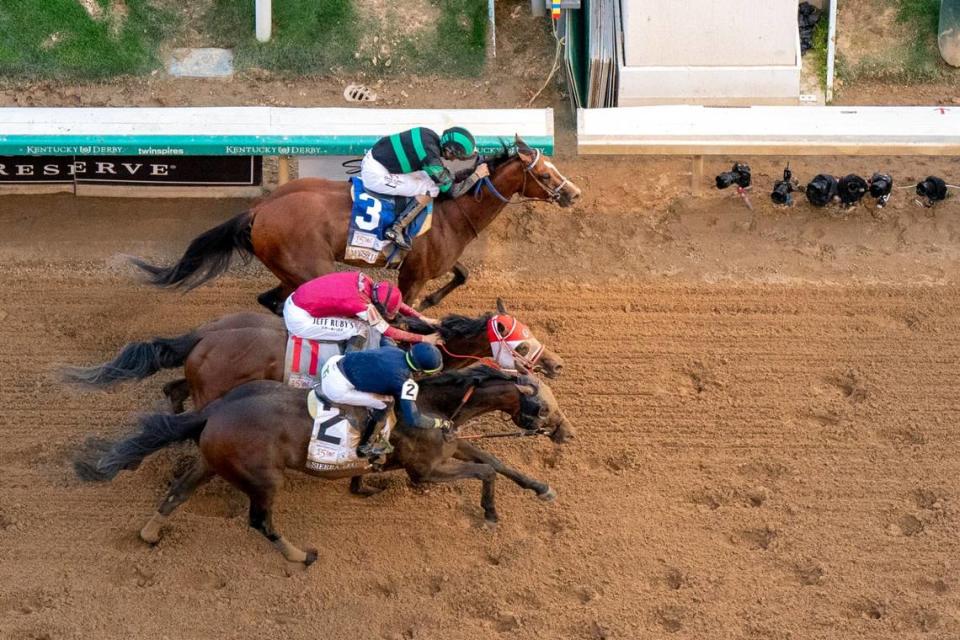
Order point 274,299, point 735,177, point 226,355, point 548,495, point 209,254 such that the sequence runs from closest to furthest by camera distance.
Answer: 1. point 226,355
2. point 548,495
3. point 209,254
4. point 274,299
5. point 735,177

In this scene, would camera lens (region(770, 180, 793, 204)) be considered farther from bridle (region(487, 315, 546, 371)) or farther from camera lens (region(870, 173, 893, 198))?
bridle (region(487, 315, 546, 371))

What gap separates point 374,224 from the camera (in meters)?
8.55

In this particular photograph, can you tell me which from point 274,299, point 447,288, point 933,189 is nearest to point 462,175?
point 447,288

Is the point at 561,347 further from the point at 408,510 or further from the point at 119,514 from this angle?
the point at 119,514

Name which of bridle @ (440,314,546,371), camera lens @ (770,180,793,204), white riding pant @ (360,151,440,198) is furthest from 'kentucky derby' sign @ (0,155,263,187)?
camera lens @ (770,180,793,204)

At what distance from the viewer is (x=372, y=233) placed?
8.56 meters

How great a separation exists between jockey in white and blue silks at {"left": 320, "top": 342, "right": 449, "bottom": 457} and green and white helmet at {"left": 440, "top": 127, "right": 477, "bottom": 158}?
1.93m

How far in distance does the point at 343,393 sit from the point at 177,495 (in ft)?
5.00

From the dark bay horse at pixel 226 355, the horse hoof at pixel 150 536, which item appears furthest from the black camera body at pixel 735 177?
the horse hoof at pixel 150 536

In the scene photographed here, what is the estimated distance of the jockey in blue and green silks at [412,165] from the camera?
8367mm

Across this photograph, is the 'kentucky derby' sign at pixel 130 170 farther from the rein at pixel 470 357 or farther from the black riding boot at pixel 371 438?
the black riding boot at pixel 371 438

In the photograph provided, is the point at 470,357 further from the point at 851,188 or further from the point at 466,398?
the point at 851,188

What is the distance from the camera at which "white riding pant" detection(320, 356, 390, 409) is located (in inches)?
277

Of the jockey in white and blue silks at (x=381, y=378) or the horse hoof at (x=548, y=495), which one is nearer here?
the jockey in white and blue silks at (x=381, y=378)
